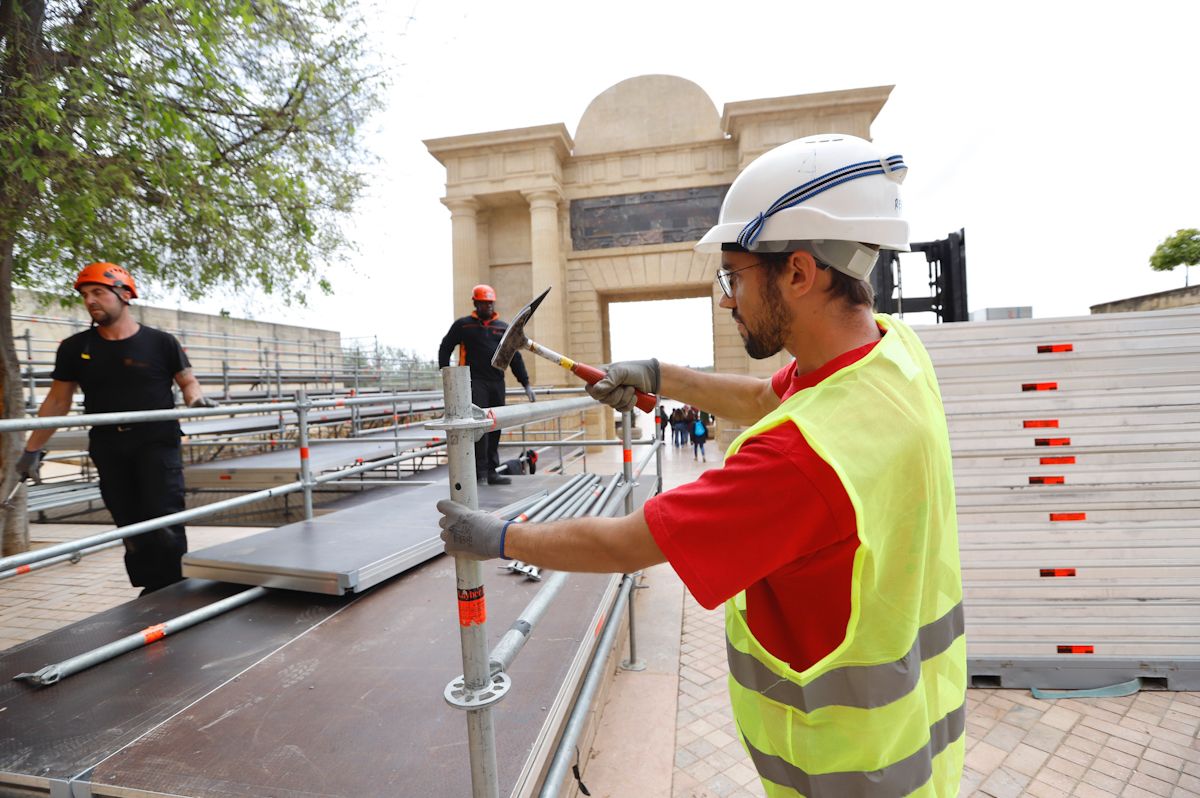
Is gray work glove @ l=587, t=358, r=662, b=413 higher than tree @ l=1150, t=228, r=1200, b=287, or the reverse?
tree @ l=1150, t=228, r=1200, b=287

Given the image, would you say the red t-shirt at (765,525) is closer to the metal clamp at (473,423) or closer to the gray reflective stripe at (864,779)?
the gray reflective stripe at (864,779)

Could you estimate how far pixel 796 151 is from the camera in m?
1.25

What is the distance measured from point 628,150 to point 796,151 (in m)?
15.9

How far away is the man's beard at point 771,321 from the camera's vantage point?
1.24 metres

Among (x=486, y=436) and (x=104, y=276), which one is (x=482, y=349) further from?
(x=104, y=276)

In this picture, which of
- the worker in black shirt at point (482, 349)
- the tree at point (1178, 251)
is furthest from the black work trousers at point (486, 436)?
the tree at point (1178, 251)

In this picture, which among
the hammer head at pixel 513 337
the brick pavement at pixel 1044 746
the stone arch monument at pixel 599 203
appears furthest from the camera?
the stone arch monument at pixel 599 203

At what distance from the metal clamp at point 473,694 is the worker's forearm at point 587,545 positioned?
1.02ft

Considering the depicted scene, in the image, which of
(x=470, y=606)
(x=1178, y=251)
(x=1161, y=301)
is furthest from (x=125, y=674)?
(x=1178, y=251)

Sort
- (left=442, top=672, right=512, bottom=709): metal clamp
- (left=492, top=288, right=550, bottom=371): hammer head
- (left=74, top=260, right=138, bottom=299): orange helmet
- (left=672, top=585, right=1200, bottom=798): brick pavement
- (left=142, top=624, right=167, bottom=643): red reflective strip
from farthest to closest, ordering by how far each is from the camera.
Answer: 1. (left=74, top=260, right=138, bottom=299): orange helmet
2. (left=672, top=585, right=1200, bottom=798): brick pavement
3. (left=142, top=624, right=167, bottom=643): red reflective strip
4. (left=492, top=288, right=550, bottom=371): hammer head
5. (left=442, top=672, right=512, bottom=709): metal clamp

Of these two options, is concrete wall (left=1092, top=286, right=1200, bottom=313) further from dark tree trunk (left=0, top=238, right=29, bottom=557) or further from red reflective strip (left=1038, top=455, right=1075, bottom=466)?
dark tree trunk (left=0, top=238, right=29, bottom=557)

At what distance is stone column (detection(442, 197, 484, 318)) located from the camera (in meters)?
16.3

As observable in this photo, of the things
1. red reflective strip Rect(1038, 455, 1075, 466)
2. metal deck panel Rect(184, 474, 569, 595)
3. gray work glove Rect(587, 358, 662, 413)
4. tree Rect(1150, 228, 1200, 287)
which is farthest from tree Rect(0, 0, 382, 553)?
tree Rect(1150, 228, 1200, 287)

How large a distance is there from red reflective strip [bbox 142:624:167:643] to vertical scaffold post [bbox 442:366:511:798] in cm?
206
